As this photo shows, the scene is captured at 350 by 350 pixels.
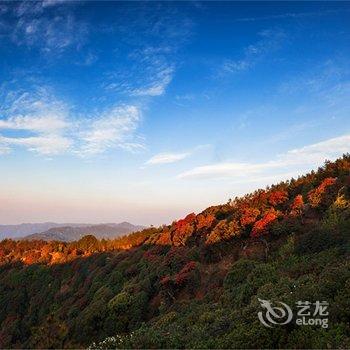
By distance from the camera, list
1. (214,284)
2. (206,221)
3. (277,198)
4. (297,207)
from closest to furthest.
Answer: (214,284) < (297,207) < (277,198) < (206,221)

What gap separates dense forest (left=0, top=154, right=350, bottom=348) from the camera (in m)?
12.9

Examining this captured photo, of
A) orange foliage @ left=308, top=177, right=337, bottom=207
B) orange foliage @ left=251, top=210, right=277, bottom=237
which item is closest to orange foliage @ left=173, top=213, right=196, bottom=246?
orange foliage @ left=251, top=210, right=277, bottom=237

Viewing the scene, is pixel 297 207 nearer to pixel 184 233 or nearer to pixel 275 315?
Result: pixel 184 233

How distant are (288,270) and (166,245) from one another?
92.6ft

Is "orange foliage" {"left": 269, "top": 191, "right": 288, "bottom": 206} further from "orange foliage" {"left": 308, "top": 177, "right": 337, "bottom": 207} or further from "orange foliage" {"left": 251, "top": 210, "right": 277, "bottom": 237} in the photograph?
"orange foliage" {"left": 251, "top": 210, "right": 277, "bottom": 237}

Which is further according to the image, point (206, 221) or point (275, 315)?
point (206, 221)

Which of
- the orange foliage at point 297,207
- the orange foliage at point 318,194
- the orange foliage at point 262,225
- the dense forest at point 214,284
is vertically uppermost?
the orange foliage at point 318,194

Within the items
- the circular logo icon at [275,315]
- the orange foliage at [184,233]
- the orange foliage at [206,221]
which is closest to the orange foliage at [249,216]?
the orange foliage at [206,221]

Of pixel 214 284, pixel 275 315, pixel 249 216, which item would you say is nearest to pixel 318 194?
pixel 249 216

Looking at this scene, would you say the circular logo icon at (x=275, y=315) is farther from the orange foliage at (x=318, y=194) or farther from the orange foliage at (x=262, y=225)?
the orange foliage at (x=318, y=194)

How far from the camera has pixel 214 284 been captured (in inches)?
1073

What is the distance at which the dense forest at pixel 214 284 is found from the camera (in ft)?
42.5

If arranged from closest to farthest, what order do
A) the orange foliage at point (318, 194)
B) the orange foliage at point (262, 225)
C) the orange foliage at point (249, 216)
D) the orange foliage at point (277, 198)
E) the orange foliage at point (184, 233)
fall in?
1. the orange foliage at point (262, 225)
2. the orange foliage at point (318, 194)
3. the orange foliage at point (249, 216)
4. the orange foliage at point (277, 198)
5. the orange foliage at point (184, 233)

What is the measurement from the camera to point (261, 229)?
104 ft
